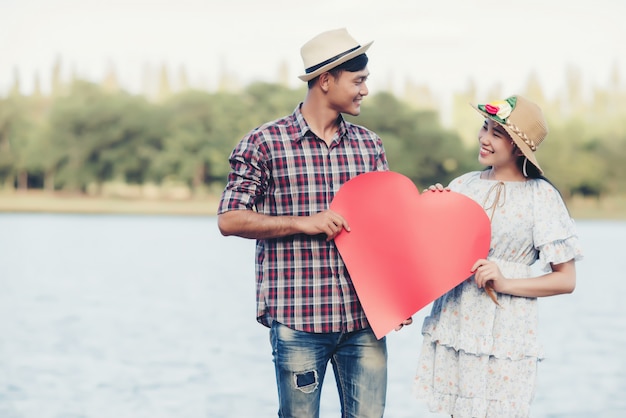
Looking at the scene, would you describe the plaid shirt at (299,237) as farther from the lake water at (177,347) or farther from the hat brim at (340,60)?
the lake water at (177,347)

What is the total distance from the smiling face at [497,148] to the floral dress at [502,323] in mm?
57

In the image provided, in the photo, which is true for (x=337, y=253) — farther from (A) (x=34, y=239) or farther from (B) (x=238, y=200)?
(A) (x=34, y=239)

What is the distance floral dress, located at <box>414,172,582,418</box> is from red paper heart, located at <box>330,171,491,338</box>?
0.07m

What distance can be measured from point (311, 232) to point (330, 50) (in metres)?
0.44

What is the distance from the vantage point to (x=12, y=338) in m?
6.21

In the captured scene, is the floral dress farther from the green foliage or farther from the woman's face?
the green foliage

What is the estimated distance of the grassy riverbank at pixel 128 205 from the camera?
3516cm

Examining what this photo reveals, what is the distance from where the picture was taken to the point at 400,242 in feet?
7.50

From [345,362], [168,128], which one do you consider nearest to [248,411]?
[345,362]

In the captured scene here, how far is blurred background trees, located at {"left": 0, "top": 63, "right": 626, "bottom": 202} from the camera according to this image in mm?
37562

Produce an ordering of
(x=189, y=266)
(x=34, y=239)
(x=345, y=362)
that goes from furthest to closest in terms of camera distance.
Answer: (x=34, y=239) < (x=189, y=266) < (x=345, y=362)

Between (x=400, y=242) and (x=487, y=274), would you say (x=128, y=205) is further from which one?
(x=487, y=274)

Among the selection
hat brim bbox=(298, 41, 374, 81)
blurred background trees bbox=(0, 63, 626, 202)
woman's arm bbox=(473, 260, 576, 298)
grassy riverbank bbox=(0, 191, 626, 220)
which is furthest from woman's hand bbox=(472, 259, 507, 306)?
blurred background trees bbox=(0, 63, 626, 202)

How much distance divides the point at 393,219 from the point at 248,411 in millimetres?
2152
